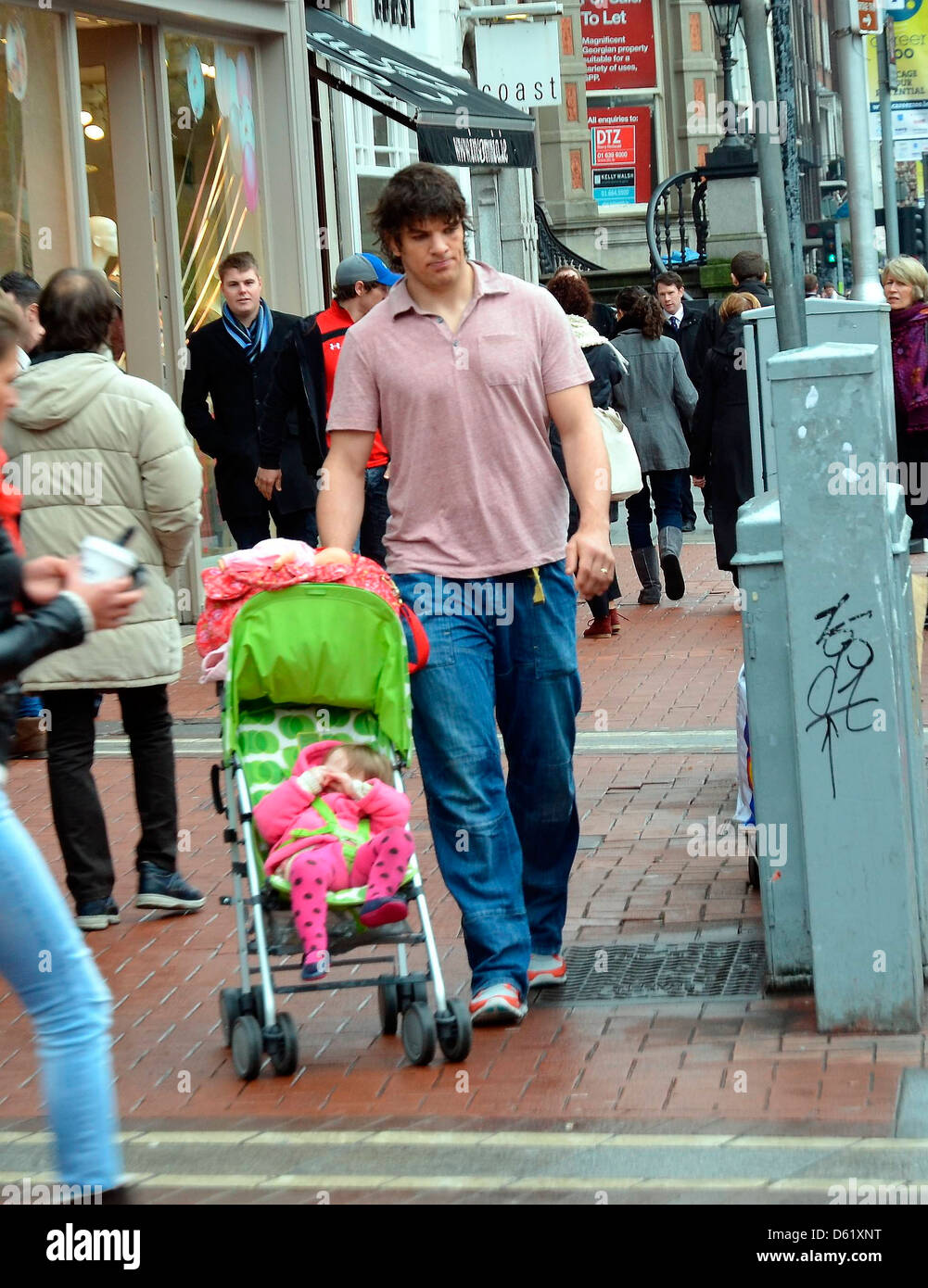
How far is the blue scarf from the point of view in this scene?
37.1 feet

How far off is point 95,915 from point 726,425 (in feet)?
22.7

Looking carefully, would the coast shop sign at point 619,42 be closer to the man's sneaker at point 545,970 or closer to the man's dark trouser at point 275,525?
the man's dark trouser at point 275,525

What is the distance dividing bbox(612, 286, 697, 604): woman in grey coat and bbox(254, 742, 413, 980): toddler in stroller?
8.46 meters

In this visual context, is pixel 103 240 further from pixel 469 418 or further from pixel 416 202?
pixel 469 418

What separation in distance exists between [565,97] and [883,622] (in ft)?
119

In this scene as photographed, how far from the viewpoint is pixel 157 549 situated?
6801 mm

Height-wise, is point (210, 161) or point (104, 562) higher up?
point (210, 161)

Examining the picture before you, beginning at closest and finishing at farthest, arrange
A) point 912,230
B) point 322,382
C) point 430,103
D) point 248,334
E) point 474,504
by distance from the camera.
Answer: point 474,504
point 322,382
point 248,334
point 430,103
point 912,230

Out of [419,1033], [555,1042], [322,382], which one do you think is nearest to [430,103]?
[322,382]

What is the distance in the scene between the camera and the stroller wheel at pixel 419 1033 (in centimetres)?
502

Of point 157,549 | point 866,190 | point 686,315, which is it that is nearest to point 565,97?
point 686,315
